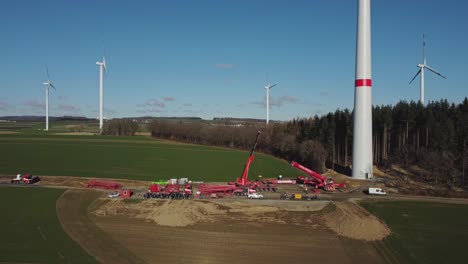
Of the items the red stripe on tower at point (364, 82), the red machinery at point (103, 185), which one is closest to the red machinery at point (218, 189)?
the red machinery at point (103, 185)

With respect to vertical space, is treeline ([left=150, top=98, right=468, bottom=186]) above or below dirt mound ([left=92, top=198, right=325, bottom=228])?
above

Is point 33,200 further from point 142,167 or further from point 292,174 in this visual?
point 292,174

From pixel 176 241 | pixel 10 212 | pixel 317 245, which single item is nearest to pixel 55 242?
pixel 176 241

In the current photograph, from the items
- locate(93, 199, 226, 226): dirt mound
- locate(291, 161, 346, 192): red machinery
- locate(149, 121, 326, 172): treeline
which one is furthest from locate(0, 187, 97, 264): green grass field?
locate(149, 121, 326, 172): treeline

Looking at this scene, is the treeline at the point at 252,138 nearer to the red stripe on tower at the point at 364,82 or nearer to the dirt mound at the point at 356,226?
the red stripe on tower at the point at 364,82

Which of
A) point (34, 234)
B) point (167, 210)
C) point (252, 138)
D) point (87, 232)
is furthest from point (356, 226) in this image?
point (252, 138)

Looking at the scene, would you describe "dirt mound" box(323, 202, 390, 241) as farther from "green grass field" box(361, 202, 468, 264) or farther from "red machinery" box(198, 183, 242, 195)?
"red machinery" box(198, 183, 242, 195)

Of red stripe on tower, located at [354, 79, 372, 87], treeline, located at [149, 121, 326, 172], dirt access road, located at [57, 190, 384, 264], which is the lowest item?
dirt access road, located at [57, 190, 384, 264]
